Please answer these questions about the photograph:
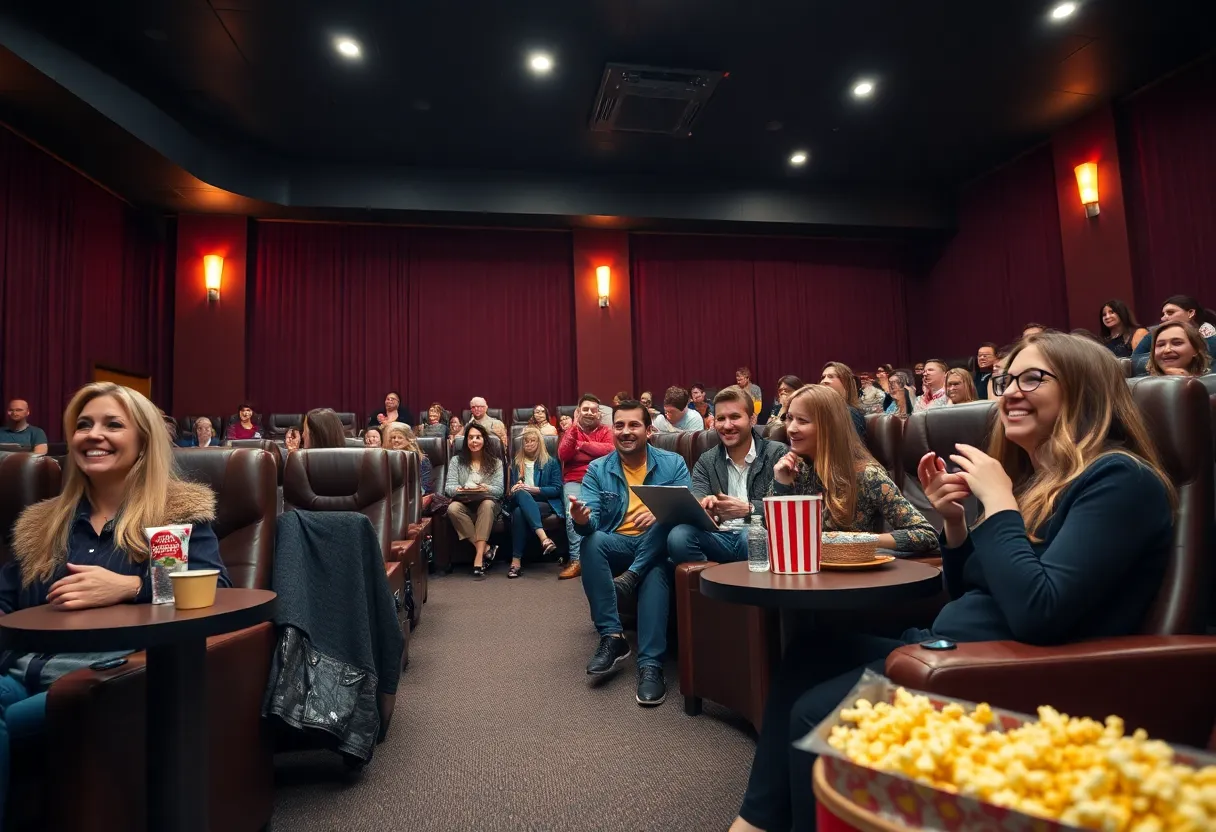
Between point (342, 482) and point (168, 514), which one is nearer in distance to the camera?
point (168, 514)

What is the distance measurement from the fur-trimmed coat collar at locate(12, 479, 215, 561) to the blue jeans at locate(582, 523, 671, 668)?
140 centimetres

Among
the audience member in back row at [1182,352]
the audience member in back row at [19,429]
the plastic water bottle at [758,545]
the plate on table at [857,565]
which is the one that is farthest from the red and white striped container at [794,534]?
the audience member in back row at [19,429]

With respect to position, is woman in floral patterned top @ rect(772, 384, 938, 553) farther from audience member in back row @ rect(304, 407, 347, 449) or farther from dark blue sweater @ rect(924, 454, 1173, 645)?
audience member in back row @ rect(304, 407, 347, 449)

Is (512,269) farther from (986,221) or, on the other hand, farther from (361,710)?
(361,710)

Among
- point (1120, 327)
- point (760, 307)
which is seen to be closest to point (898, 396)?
point (1120, 327)

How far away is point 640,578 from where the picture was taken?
8.51 ft

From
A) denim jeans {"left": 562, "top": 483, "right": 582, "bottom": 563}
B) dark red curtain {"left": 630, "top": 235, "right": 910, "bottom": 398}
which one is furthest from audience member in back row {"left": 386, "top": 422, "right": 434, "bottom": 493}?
dark red curtain {"left": 630, "top": 235, "right": 910, "bottom": 398}

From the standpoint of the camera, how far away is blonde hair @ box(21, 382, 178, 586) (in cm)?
148

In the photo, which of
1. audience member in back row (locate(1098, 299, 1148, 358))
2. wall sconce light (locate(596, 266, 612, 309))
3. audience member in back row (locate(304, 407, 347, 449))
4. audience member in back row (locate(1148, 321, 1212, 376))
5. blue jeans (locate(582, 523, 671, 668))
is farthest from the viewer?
wall sconce light (locate(596, 266, 612, 309))

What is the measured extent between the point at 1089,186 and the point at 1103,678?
7.35 m

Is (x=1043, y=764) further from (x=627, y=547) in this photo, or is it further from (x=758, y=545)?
(x=627, y=547)

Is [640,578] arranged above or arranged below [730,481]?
below

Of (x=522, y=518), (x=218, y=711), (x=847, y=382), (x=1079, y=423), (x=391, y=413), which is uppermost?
(x=391, y=413)

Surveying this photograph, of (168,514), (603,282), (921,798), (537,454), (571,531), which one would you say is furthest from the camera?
(603,282)
